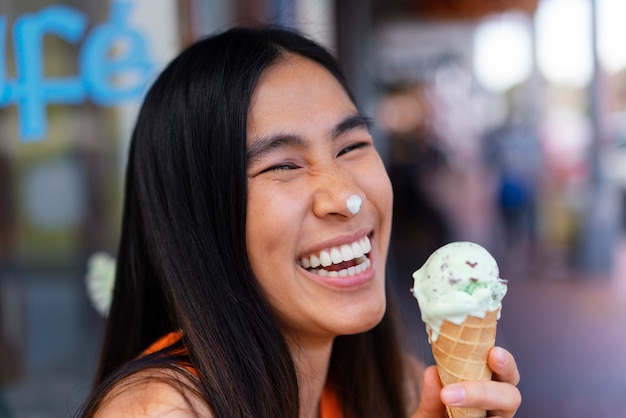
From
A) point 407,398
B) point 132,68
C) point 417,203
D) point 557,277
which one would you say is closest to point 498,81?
point 417,203

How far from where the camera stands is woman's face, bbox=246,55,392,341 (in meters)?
1.72

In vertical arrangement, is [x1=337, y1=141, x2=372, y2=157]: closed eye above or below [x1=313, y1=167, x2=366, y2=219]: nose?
above

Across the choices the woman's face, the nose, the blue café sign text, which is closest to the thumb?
the woman's face

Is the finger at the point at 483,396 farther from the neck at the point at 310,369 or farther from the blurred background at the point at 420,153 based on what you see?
the blurred background at the point at 420,153

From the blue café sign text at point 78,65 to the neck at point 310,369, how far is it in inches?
83.2

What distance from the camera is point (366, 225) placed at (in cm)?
183

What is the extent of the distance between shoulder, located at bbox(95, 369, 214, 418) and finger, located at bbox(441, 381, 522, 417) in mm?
543

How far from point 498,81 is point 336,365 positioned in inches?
484

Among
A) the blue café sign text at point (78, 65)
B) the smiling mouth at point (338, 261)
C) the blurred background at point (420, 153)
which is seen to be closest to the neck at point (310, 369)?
the smiling mouth at point (338, 261)

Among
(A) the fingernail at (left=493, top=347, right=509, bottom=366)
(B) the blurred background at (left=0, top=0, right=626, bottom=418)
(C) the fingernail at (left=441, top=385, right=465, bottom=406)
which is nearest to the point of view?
(C) the fingernail at (left=441, top=385, right=465, bottom=406)

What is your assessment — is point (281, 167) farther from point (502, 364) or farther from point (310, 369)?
point (502, 364)

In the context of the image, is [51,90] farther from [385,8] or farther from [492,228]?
[385,8]

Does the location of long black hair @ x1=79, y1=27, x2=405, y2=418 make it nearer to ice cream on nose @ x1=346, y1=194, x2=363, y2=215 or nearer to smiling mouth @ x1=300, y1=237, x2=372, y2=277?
smiling mouth @ x1=300, y1=237, x2=372, y2=277

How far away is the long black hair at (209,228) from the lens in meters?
1.70
